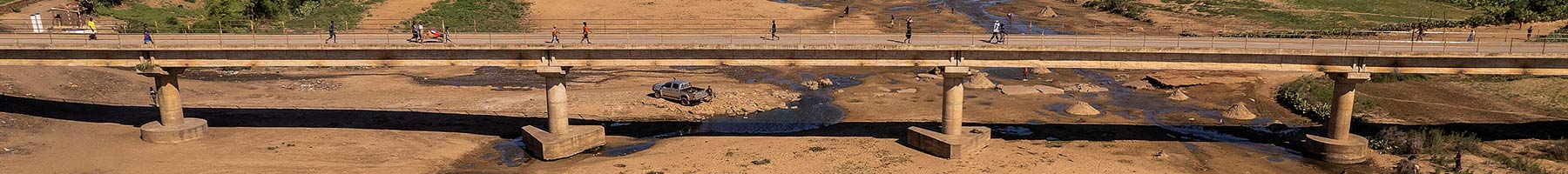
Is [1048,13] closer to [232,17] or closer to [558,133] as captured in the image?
[232,17]

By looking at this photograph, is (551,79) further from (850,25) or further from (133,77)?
(850,25)

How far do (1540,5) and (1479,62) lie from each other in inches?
2101

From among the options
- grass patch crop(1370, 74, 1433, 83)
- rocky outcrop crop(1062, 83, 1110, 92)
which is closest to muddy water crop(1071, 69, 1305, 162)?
rocky outcrop crop(1062, 83, 1110, 92)

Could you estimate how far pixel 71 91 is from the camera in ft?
146

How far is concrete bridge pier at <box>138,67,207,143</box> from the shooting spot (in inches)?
1258

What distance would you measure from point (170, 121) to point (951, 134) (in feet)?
80.1

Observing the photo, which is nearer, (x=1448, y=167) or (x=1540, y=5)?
(x=1448, y=167)

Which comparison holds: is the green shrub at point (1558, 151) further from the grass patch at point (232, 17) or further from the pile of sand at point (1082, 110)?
the grass patch at point (232, 17)

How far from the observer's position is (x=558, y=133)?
107 ft

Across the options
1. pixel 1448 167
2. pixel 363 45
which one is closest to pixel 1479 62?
pixel 1448 167

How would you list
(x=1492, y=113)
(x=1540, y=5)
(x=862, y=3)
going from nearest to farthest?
1. (x=1492, y=113)
2. (x=1540, y=5)
3. (x=862, y=3)

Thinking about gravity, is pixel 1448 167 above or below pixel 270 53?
below

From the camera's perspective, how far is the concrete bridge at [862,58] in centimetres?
2944

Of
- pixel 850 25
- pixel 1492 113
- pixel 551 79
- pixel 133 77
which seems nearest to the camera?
pixel 551 79
